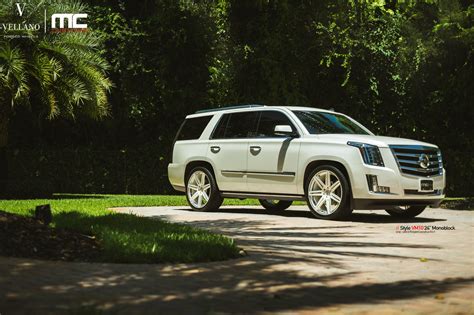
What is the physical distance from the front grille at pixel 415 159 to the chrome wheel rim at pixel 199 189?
4.13 m

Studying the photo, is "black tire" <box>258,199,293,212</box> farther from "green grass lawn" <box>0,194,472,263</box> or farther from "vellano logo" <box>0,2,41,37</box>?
"vellano logo" <box>0,2,41,37</box>

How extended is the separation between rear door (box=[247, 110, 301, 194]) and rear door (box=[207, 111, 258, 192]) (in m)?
0.18

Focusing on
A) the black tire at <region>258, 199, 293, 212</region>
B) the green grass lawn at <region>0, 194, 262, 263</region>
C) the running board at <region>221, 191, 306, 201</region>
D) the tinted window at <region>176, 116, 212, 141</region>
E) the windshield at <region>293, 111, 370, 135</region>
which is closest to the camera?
the green grass lawn at <region>0, 194, 262, 263</region>

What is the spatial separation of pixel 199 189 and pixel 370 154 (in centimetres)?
424

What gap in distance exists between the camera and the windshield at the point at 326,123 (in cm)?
1413

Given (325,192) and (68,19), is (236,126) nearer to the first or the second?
(325,192)

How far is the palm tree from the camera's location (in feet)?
66.0

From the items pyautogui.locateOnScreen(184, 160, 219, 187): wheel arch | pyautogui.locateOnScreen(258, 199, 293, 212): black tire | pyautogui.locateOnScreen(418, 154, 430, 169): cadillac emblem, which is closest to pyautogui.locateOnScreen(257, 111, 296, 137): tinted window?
pyautogui.locateOnScreen(184, 160, 219, 187): wheel arch

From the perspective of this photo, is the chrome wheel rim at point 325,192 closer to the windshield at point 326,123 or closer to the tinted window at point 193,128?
the windshield at point 326,123

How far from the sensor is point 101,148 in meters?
25.3

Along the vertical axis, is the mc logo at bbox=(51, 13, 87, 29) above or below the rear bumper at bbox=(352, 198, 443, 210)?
above

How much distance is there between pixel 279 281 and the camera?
21.9 ft

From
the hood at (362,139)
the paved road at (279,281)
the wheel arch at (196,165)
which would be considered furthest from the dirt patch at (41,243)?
the wheel arch at (196,165)

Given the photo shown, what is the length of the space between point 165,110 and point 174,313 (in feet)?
68.0
